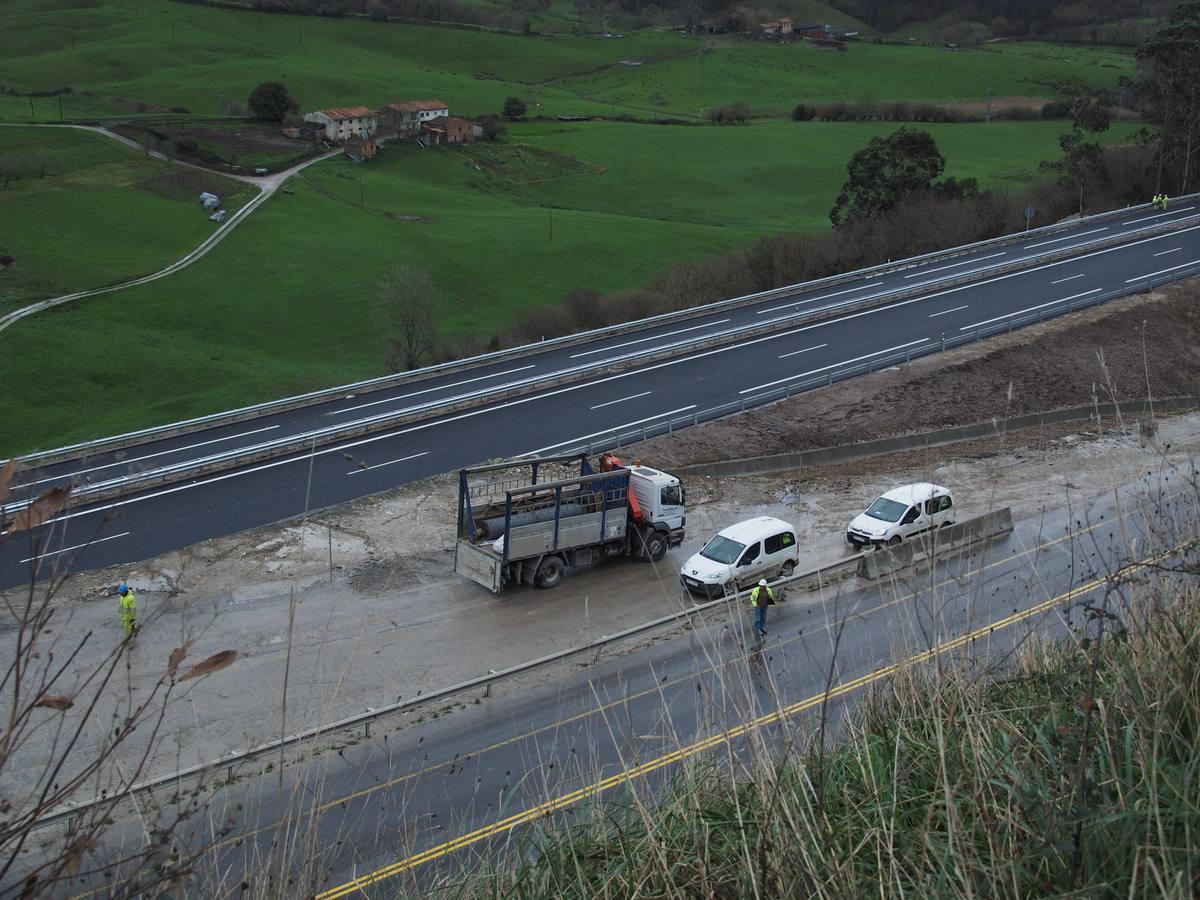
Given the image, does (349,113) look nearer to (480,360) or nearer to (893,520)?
(480,360)

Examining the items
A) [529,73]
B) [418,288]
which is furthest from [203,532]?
[529,73]

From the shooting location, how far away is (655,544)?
84.2ft

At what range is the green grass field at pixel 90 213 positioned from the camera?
73.4m

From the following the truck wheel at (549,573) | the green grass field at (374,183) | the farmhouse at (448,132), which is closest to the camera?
the truck wheel at (549,573)

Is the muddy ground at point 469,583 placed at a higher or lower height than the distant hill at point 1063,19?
lower

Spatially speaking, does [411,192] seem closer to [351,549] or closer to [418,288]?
[418,288]

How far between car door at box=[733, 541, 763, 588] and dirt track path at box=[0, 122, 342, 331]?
53.9m

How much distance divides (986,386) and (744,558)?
17.6 m

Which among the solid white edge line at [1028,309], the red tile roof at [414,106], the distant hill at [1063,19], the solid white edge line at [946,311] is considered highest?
the distant hill at [1063,19]

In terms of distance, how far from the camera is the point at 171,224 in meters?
85.8

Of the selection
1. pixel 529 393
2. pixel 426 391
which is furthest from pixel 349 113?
pixel 529 393

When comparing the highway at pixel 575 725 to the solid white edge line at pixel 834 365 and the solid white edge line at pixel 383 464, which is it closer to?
the solid white edge line at pixel 383 464

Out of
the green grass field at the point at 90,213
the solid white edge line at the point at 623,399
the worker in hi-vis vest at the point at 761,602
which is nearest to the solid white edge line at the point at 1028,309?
the solid white edge line at the point at 623,399

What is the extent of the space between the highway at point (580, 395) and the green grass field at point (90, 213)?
4152 cm
